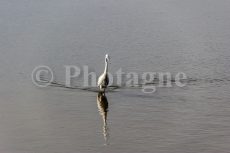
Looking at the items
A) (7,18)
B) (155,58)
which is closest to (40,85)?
(155,58)

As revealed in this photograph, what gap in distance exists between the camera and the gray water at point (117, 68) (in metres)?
20.2

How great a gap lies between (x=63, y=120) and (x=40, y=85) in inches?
183

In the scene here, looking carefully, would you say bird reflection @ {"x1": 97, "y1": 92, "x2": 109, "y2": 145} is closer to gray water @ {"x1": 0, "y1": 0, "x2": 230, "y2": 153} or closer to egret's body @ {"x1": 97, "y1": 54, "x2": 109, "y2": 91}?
gray water @ {"x1": 0, "y1": 0, "x2": 230, "y2": 153}

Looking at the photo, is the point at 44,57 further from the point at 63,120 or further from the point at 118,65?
the point at 63,120

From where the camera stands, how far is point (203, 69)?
2781 centimetres

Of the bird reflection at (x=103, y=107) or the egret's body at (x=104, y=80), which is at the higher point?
the egret's body at (x=104, y=80)
